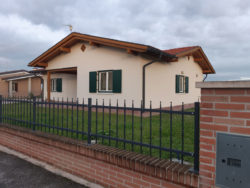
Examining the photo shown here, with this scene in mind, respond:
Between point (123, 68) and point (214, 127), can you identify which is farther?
point (123, 68)

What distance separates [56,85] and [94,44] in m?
7.15

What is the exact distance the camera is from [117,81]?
→ 365 inches

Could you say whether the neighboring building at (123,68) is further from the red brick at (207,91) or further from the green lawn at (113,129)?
the red brick at (207,91)

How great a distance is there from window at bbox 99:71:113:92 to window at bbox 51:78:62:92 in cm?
617

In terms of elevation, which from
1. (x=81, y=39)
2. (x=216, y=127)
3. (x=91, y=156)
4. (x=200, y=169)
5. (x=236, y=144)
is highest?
(x=81, y=39)

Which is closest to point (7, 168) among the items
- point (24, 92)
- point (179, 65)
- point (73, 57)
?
point (73, 57)

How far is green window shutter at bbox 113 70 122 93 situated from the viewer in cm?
919

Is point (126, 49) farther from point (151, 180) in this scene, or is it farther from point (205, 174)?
point (205, 174)

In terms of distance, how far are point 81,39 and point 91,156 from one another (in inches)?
334

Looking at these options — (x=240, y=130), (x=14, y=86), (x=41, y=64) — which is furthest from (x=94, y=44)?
(x=14, y=86)

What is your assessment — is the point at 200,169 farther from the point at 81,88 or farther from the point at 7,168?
the point at 81,88

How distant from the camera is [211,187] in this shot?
1.95 m

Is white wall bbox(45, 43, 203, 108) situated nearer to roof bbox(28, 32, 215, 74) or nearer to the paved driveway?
roof bbox(28, 32, 215, 74)

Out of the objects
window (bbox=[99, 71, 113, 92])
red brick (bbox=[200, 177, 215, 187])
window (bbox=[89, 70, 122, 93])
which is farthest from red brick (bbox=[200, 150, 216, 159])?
window (bbox=[99, 71, 113, 92])
